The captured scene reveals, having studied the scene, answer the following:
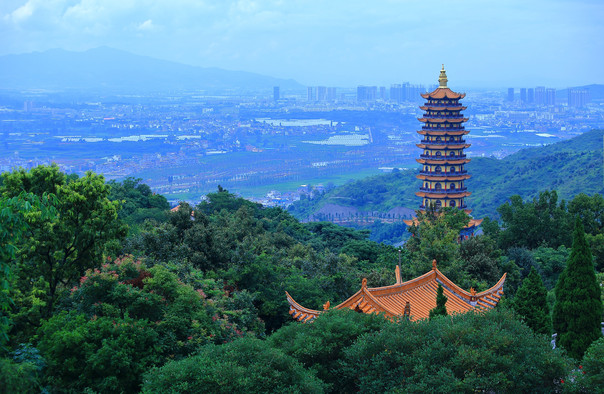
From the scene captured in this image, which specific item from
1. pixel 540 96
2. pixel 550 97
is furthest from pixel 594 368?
pixel 540 96

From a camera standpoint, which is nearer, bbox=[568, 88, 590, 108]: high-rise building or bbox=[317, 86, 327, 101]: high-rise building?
bbox=[568, 88, 590, 108]: high-rise building

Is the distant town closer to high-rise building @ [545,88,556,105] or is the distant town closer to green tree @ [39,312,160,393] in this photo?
high-rise building @ [545,88,556,105]

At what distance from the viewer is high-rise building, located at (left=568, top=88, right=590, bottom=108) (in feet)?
499

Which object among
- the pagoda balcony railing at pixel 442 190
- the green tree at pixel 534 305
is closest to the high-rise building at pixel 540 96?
the pagoda balcony railing at pixel 442 190

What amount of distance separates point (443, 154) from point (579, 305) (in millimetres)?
24464

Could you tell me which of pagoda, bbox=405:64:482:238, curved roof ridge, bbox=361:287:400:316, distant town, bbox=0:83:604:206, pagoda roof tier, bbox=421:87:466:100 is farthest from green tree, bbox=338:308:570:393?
distant town, bbox=0:83:604:206

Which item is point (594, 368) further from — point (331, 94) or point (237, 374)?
point (331, 94)

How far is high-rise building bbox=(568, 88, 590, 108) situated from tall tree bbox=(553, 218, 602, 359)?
15341cm

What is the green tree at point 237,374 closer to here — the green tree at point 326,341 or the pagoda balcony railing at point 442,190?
the green tree at point 326,341

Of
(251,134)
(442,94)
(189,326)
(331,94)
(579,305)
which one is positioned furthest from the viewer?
(331,94)

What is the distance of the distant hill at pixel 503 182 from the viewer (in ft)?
182

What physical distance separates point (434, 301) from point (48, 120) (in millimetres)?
108207

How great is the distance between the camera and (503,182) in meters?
65.2

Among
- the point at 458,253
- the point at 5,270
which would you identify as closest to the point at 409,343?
the point at 5,270
